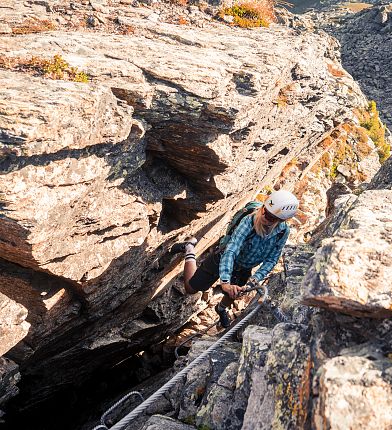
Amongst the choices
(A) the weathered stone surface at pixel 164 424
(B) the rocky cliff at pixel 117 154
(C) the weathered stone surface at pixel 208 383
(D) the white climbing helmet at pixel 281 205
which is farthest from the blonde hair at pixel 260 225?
(A) the weathered stone surface at pixel 164 424

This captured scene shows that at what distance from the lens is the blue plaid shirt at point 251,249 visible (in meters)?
11.6

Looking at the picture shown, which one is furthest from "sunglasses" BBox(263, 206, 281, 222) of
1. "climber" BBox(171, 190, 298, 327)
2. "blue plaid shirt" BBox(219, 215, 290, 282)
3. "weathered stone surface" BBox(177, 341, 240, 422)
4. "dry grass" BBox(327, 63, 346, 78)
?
"dry grass" BBox(327, 63, 346, 78)

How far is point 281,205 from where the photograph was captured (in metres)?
10.4

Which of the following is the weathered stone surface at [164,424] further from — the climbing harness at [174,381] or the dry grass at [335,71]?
the dry grass at [335,71]

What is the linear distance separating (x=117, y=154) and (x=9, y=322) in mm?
5788

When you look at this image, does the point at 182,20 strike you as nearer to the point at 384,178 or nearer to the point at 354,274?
the point at 384,178

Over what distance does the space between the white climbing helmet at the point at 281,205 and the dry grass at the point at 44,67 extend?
635 centimetres

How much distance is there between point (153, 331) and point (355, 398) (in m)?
17.3

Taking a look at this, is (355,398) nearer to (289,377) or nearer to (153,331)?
(289,377)

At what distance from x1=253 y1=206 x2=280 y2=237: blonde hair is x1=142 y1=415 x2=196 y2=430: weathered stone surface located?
17.8 ft

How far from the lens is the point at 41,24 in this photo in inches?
555

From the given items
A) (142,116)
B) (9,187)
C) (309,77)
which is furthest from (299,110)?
(9,187)

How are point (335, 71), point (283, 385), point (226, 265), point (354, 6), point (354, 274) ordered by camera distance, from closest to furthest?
point (354, 274)
point (283, 385)
point (226, 265)
point (335, 71)
point (354, 6)

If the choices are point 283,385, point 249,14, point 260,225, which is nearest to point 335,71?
point 249,14
